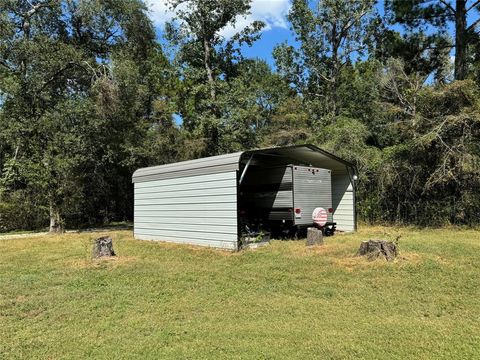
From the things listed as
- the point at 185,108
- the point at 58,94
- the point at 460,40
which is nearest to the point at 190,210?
the point at 58,94

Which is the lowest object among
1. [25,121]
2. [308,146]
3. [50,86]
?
[308,146]

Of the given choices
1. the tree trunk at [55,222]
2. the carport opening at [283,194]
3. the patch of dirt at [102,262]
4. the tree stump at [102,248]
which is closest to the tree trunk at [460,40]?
the carport opening at [283,194]

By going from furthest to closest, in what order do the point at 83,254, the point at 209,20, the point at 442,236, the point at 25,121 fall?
the point at 209,20
the point at 25,121
the point at 442,236
the point at 83,254

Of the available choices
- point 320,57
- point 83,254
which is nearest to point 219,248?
point 83,254

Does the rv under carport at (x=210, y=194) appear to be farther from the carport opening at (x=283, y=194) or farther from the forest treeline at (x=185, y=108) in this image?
the forest treeline at (x=185, y=108)

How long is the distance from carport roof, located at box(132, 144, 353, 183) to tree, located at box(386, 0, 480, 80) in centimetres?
614

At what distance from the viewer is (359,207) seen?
13945 millimetres

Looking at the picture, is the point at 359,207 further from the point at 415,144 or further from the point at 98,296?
the point at 98,296

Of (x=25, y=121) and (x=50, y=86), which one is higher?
(x=50, y=86)

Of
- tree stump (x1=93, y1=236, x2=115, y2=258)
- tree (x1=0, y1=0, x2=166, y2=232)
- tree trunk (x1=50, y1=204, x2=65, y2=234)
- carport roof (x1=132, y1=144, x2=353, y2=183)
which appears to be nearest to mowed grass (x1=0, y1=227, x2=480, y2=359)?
tree stump (x1=93, y1=236, x2=115, y2=258)

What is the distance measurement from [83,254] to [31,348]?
18.0 feet

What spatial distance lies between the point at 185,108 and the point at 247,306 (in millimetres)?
15595

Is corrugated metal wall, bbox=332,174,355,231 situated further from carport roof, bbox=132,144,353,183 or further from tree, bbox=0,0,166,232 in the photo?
tree, bbox=0,0,166,232

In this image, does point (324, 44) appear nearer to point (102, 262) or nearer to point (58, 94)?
point (58, 94)
